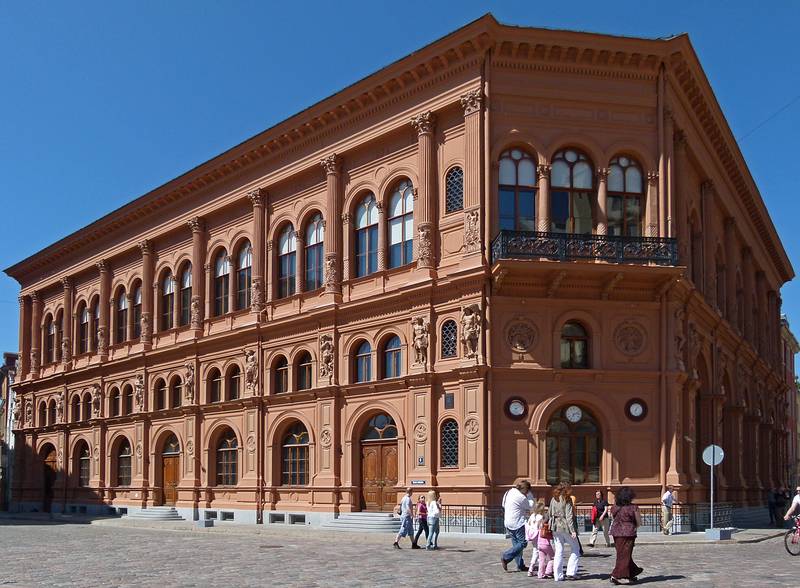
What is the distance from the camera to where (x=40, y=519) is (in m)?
52.9

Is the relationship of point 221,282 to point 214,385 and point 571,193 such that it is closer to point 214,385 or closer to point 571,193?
point 214,385

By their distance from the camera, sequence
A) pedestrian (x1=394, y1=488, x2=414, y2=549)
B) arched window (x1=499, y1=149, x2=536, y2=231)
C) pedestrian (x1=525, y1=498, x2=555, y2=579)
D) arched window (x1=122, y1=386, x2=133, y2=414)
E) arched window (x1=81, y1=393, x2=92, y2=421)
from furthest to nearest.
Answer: arched window (x1=81, y1=393, x2=92, y2=421)
arched window (x1=122, y1=386, x2=133, y2=414)
arched window (x1=499, y1=149, x2=536, y2=231)
pedestrian (x1=394, y1=488, x2=414, y2=549)
pedestrian (x1=525, y1=498, x2=555, y2=579)

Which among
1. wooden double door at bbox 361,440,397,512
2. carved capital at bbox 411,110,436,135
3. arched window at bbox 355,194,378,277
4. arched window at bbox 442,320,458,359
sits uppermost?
carved capital at bbox 411,110,436,135

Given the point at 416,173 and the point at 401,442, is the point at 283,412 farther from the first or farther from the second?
the point at 416,173

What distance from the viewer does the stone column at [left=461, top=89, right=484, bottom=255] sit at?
34.0 m

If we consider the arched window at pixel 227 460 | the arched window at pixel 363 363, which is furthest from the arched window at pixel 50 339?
the arched window at pixel 363 363

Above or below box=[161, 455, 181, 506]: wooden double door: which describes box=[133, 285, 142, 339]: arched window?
above

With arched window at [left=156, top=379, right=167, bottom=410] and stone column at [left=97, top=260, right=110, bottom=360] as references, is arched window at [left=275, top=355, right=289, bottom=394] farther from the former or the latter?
stone column at [left=97, top=260, right=110, bottom=360]

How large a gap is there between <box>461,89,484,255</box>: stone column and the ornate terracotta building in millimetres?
97

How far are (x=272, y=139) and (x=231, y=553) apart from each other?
20310 millimetres

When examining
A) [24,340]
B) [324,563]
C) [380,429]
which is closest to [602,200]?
[380,429]

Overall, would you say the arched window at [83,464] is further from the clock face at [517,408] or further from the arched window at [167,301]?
the clock face at [517,408]

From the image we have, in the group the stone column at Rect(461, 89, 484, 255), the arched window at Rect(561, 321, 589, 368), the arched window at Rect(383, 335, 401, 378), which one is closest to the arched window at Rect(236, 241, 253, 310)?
the arched window at Rect(383, 335, 401, 378)

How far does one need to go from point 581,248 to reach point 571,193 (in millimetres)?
2526
